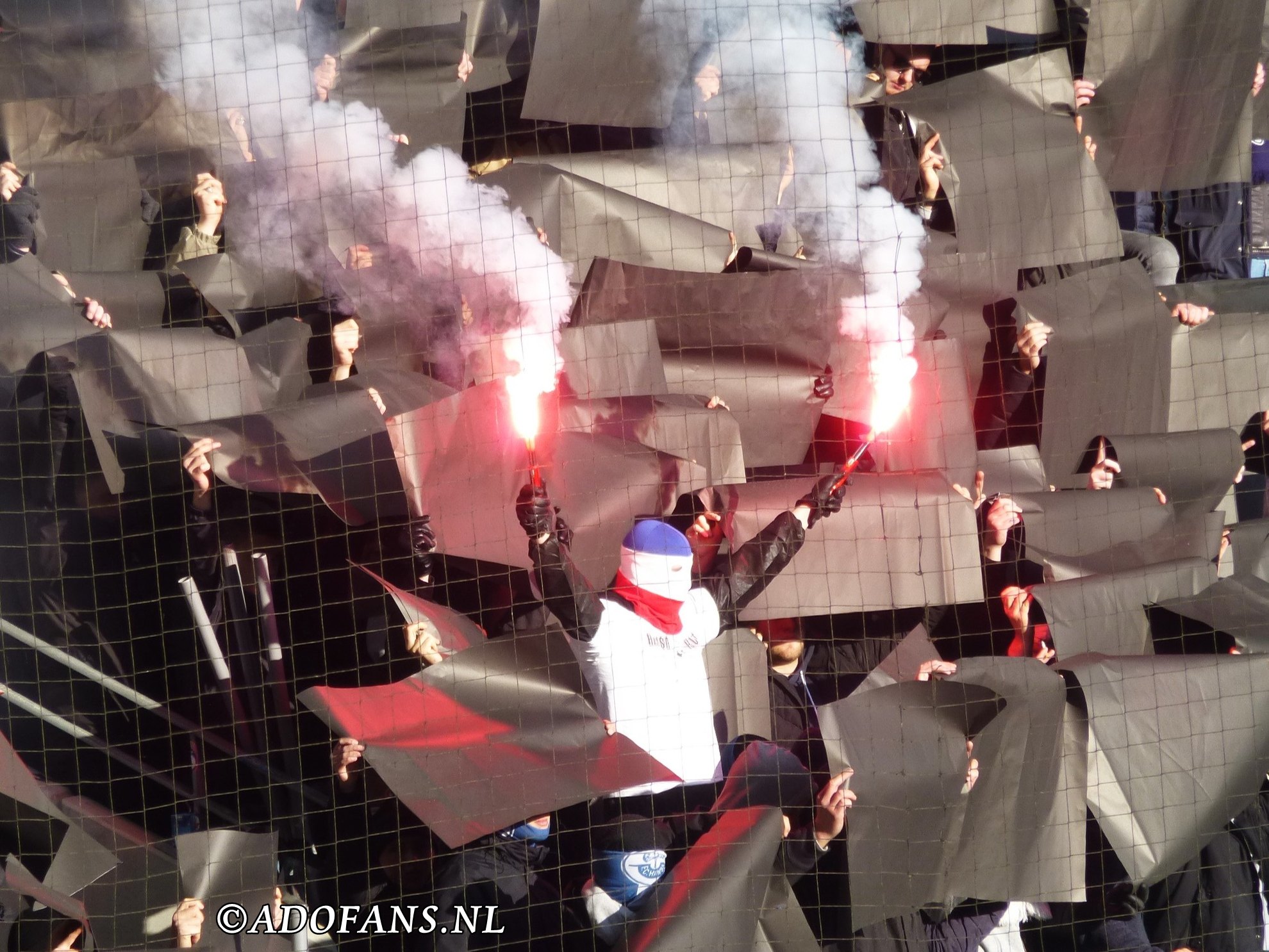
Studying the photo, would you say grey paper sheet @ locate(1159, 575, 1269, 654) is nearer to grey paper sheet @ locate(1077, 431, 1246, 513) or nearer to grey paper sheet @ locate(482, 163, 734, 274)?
grey paper sheet @ locate(1077, 431, 1246, 513)

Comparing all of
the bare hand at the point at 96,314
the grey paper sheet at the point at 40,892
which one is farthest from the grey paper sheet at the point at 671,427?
the grey paper sheet at the point at 40,892

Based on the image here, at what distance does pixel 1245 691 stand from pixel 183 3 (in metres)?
3.93

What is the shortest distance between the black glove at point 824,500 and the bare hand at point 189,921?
198 cm

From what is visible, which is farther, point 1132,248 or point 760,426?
point 1132,248

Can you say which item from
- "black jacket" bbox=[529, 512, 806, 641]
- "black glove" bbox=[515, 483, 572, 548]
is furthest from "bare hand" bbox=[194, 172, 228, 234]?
"black jacket" bbox=[529, 512, 806, 641]

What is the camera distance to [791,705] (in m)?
3.97

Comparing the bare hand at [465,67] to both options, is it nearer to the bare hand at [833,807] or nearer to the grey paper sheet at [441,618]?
the grey paper sheet at [441,618]

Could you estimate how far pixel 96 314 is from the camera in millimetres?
3959

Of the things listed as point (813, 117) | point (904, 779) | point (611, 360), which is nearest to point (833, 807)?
point (904, 779)

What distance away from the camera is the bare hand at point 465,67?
173 inches

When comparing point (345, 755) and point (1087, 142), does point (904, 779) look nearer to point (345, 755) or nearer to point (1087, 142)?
point (345, 755)

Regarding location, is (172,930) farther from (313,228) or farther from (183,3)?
(183,3)

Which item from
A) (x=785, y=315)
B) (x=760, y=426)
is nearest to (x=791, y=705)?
(x=760, y=426)

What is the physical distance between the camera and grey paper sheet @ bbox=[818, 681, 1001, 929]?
3699mm
